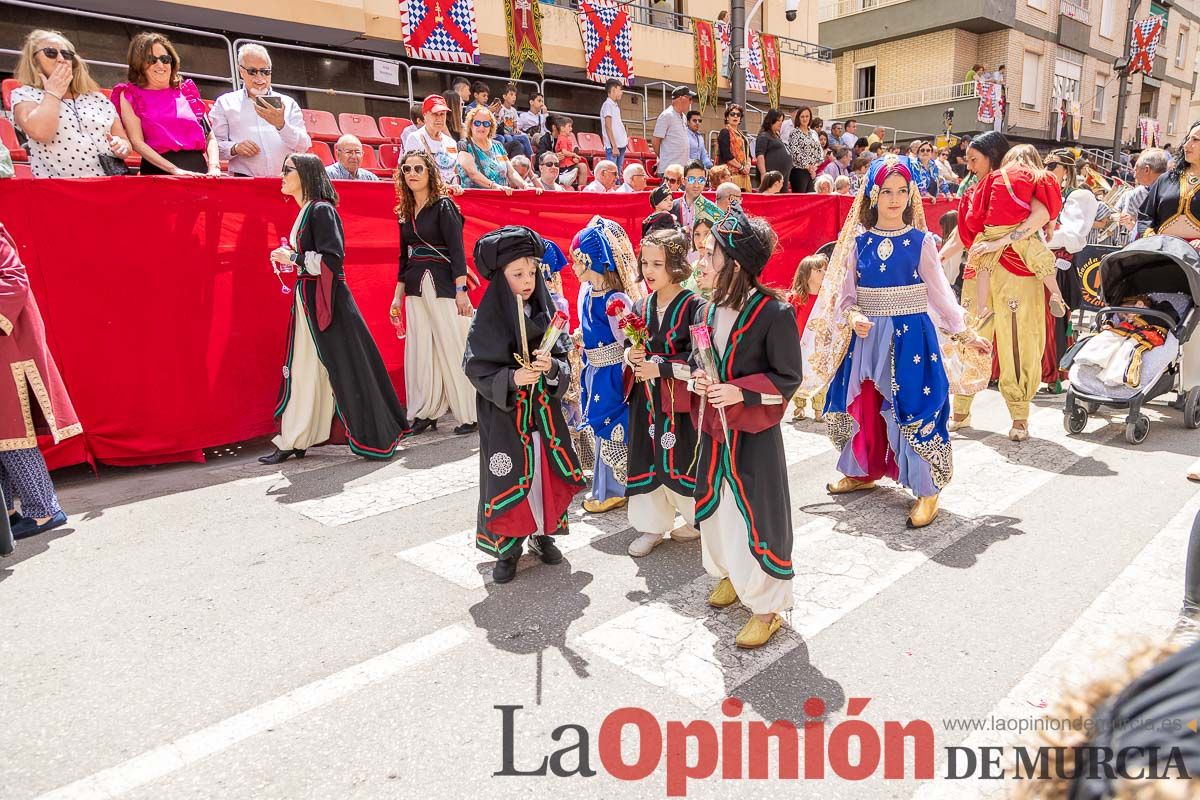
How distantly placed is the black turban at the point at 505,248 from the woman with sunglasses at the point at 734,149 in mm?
8458

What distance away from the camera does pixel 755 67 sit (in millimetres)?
20625

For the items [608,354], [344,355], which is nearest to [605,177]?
[344,355]

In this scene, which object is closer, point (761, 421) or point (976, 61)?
point (761, 421)

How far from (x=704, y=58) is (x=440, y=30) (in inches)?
325

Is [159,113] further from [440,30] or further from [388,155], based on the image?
[440,30]

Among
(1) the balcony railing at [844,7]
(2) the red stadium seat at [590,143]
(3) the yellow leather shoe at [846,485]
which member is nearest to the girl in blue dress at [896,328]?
(3) the yellow leather shoe at [846,485]

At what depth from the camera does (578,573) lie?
13.2 ft

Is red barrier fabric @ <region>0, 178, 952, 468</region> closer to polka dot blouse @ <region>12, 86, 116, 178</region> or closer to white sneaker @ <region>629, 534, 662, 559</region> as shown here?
polka dot blouse @ <region>12, 86, 116, 178</region>

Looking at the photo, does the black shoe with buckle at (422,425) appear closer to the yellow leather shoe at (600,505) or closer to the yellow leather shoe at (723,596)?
the yellow leather shoe at (600,505)

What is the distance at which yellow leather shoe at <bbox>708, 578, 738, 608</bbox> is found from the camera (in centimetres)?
360

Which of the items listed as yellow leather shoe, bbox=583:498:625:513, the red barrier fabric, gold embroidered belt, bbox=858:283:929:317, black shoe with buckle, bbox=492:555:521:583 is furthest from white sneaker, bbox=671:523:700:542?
the red barrier fabric

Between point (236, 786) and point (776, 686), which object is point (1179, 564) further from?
point (236, 786)

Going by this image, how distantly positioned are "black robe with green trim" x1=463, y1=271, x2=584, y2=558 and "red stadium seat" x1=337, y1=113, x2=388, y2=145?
9.61 metres

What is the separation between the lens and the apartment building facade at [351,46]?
40.3 feet
